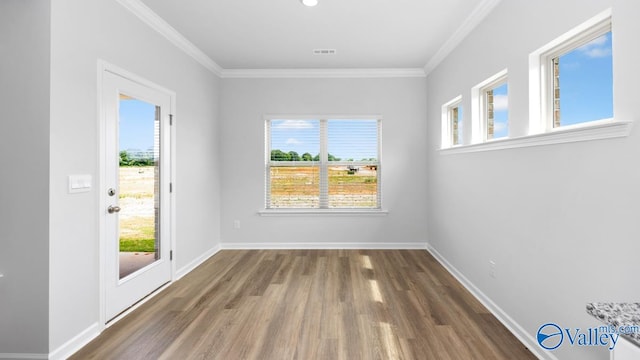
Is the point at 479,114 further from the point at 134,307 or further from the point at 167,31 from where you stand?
the point at 134,307

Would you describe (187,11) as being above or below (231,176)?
above

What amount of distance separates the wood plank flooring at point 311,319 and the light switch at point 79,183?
112cm

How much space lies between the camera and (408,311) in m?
2.76

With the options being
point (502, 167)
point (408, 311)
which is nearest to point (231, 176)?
point (408, 311)

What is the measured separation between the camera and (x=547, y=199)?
204 centimetres

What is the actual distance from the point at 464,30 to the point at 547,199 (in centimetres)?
212

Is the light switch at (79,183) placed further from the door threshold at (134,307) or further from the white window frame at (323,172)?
the white window frame at (323,172)

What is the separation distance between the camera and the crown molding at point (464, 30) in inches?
111

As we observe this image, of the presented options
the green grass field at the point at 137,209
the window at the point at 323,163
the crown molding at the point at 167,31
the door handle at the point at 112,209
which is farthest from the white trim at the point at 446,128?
the door handle at the point at 112,209

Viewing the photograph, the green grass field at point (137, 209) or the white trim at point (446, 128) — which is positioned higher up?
the white trim at point (446, 128)

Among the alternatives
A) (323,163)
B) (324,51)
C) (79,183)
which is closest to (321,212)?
(323,163)

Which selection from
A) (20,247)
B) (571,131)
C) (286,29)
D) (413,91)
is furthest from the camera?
(413,91)

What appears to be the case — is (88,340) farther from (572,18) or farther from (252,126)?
(572,18)

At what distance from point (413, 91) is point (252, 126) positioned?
2.55 meters
